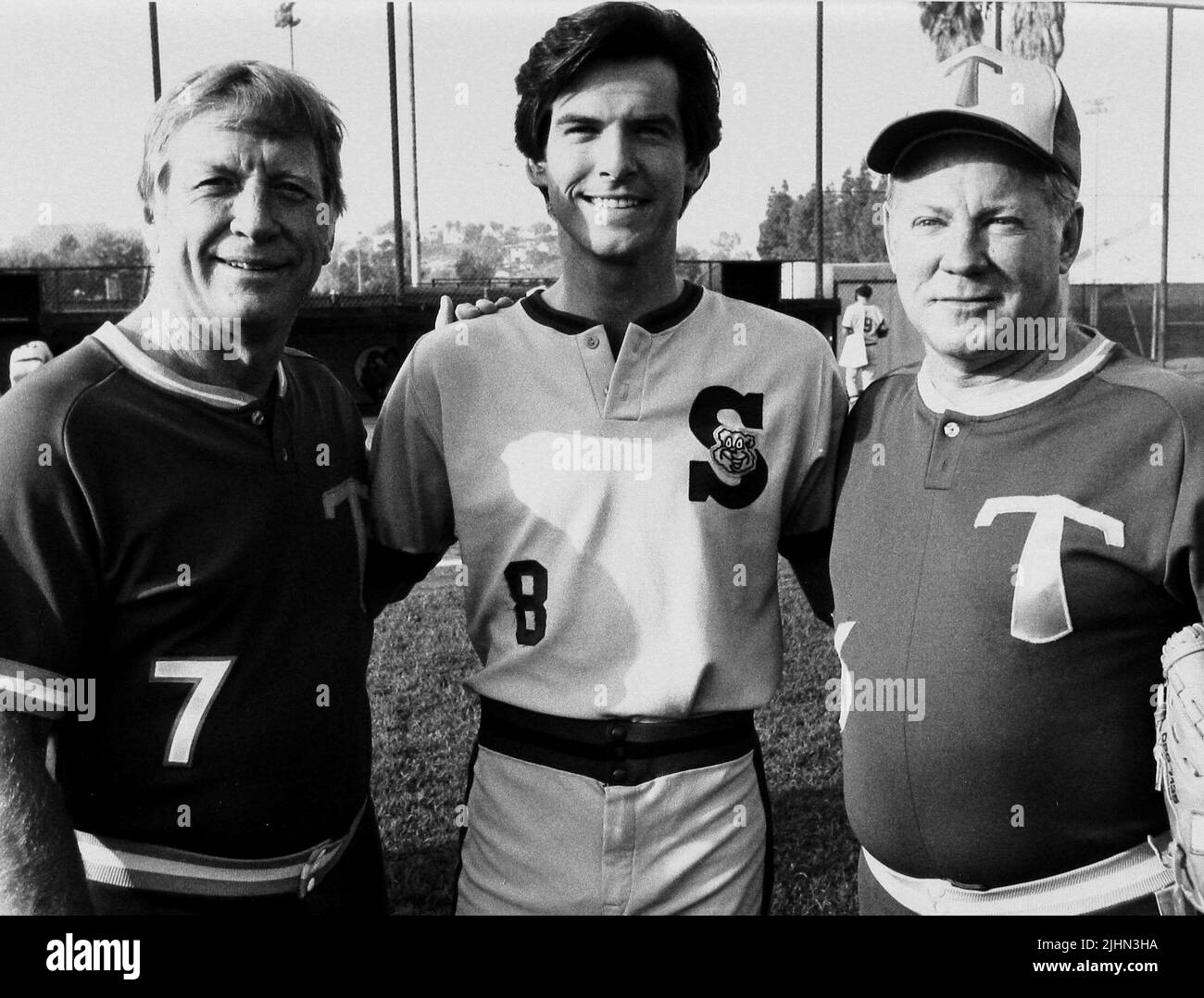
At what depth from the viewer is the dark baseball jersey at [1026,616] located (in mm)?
1487

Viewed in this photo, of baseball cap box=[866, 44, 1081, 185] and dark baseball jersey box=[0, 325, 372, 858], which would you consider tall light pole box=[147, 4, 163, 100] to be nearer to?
dark baseball jersey box=[0, 325, 372, 858]

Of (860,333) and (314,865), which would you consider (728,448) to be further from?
(860,333)

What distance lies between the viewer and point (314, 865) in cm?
175

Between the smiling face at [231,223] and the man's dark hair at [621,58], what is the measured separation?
363 mm

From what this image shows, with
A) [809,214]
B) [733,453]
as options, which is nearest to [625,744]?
[733,453]

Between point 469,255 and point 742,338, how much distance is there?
122 cm

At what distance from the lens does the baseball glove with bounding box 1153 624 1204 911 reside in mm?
1453

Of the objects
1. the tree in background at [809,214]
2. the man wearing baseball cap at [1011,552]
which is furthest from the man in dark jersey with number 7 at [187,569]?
the tree in background at [809,214]

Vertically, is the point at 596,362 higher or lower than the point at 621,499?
higher

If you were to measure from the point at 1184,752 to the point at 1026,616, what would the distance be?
0.81 feet

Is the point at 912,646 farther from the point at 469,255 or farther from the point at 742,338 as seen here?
the point at 469,255

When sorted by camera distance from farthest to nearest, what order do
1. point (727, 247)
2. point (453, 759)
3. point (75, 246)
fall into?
point (453, 759) → point (75, 246) → point (727, 247)

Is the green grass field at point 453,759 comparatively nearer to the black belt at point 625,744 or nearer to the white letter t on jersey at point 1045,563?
the black belt at point 625,744

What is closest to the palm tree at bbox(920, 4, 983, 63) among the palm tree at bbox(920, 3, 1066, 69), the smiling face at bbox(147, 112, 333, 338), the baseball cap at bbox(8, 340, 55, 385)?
the palm tree at bbox(920, 3, 1066, 69)
